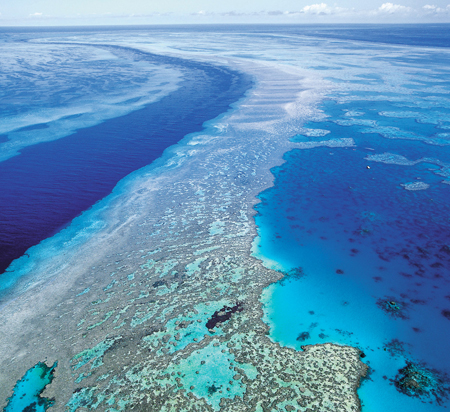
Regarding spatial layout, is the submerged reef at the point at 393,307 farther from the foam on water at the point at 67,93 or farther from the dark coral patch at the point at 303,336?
the foam on water at the point at 67,93

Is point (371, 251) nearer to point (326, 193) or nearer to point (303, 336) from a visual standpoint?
point (326, 193)

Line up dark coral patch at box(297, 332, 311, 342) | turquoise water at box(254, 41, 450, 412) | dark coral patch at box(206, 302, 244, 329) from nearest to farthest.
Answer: turquoise water at box(254, 41, 450, 412)
dark coral patch at box(297, 332, 311, 342)
dark coral patch at box(206, 302, 244, 329)

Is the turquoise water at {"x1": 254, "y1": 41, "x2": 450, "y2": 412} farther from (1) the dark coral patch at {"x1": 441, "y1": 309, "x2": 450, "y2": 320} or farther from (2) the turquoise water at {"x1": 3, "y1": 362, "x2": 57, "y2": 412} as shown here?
(2) the turquoise water at {"x1": 3, "y1": 362, "x2": 57, "y2": 412}

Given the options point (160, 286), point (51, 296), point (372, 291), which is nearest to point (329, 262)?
point (372, 291)

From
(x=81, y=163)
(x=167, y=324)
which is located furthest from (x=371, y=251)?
(x=81, y=163)

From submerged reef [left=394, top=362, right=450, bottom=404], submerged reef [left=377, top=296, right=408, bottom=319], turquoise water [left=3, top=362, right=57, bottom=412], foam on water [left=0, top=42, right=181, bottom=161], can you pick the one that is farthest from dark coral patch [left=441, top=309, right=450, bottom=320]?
foam on water [left=0, top=42, right=181, bottom=161]

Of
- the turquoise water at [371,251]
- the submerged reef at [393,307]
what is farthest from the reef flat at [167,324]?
the submerged reef at [393,307]
